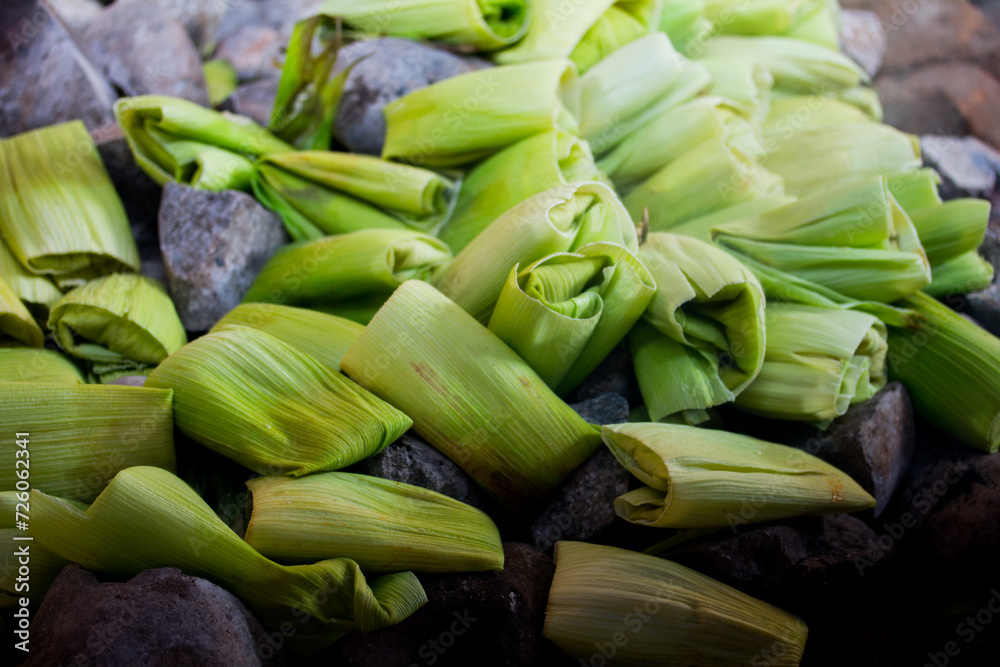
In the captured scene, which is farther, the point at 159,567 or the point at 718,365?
the point at 718,365

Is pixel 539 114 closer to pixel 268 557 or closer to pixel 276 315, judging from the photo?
pixel 276 315

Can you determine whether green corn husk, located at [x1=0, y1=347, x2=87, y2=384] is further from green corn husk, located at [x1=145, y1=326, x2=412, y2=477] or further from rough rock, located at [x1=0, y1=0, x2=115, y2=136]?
rough rock, located at [x1=0, y1=0, x2=115, y2=136]

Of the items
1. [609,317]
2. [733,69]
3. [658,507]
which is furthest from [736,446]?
[733,69]

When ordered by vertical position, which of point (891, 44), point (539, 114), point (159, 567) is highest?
point (539, 114)

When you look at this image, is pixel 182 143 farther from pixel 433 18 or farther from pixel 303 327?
pixel 433 18

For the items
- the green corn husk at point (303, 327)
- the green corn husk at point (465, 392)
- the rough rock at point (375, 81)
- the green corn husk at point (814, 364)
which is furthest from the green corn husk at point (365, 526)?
the rough rock at point (375, 81)

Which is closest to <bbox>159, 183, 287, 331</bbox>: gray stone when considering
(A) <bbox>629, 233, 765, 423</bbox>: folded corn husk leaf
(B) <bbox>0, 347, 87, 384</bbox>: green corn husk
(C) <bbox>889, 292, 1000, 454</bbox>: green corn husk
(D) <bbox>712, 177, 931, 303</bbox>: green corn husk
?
(B) <bbox>0, 347, 87, 384</bbox>: green corn husk
